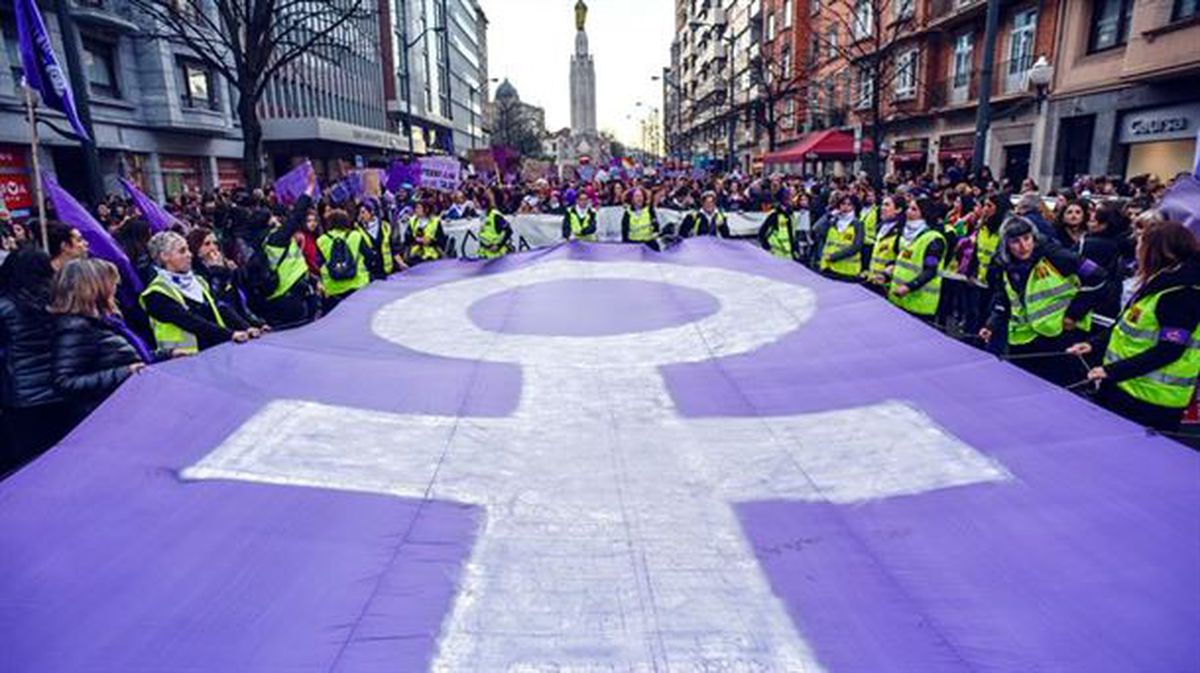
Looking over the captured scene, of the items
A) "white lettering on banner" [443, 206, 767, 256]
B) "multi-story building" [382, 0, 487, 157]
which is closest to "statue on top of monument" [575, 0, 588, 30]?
"multi-story building" [382, 0, 487, 157]

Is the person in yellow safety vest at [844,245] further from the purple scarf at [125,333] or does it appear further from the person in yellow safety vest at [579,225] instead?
the purple scarf at [125,333]

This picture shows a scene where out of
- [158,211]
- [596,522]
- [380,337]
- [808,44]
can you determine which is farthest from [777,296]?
[808,44]

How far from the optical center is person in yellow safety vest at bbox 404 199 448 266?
12.1 metres

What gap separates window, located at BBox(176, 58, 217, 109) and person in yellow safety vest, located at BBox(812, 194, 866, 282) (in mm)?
32257

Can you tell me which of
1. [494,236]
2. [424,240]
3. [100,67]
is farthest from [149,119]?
[494,236]

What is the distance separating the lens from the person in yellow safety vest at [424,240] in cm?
1206

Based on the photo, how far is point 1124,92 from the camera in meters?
21.2

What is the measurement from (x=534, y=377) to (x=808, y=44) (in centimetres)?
5251

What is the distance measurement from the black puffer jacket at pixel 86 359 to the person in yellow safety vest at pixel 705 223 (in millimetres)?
8836

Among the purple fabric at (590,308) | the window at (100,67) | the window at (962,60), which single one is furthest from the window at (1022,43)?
the window at (100,67)

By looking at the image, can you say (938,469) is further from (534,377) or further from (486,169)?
(486,169)

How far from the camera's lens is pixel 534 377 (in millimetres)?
4590

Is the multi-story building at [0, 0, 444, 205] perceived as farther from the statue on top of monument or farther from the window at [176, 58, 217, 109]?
the statue on top of monument

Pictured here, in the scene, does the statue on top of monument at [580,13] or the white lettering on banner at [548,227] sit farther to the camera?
the statue on top of monument at [580,13]
